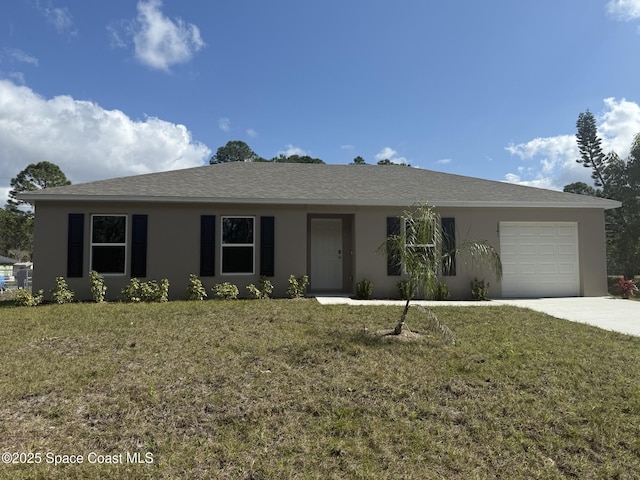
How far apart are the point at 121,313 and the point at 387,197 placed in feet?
24.1

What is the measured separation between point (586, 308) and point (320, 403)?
8561 mm

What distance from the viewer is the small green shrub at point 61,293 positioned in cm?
930

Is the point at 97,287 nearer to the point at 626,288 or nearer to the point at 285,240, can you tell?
the point at 285,240

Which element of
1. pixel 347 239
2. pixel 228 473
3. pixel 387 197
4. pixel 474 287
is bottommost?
pixel 228 473

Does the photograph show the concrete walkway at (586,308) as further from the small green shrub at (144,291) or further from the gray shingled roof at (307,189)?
the small green shrub at (144,291)

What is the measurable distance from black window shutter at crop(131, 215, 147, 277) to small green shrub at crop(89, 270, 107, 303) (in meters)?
0.76

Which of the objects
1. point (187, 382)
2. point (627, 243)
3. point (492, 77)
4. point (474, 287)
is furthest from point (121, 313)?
point (627, 243)

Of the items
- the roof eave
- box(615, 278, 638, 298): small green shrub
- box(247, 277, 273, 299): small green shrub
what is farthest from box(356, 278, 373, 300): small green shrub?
box(615, 278, 638, 298): small green shrub

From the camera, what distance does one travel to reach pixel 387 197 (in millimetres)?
10789

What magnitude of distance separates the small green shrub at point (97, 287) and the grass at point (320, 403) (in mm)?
3179

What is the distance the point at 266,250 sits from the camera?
1042cm

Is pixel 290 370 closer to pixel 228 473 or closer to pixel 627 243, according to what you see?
pixel 228 473

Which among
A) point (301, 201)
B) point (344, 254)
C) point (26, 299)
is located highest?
point (301, 201)

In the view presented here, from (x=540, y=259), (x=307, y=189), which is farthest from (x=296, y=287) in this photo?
(x=540, y=259)
